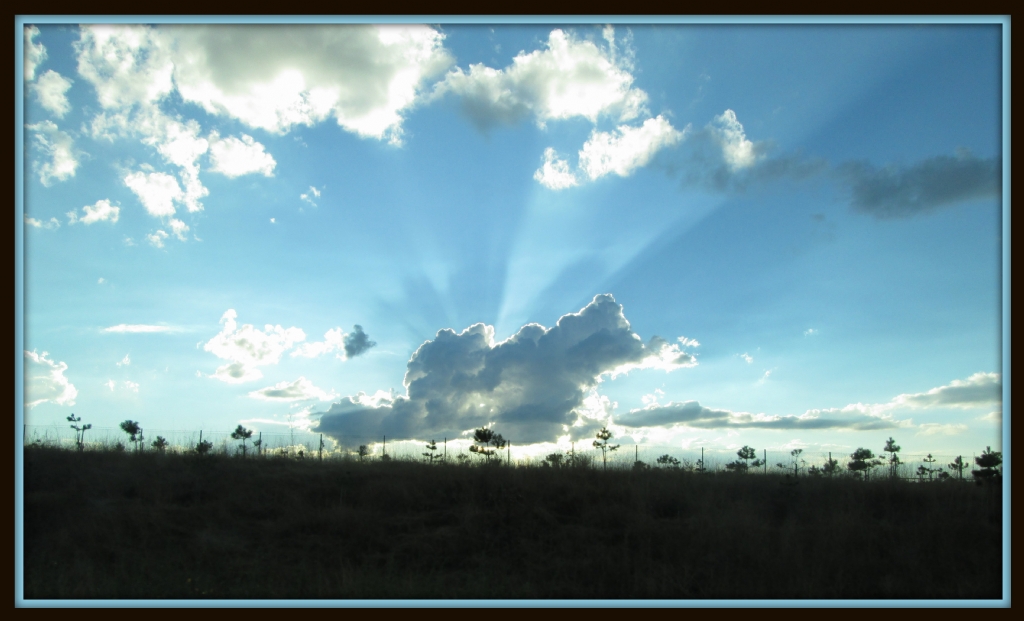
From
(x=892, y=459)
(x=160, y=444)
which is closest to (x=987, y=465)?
(x=892, y=459)

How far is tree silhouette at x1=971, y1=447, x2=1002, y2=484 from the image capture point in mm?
21562

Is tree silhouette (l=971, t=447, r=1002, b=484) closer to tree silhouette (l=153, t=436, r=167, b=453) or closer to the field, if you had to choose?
the field

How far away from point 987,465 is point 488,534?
59.3ft

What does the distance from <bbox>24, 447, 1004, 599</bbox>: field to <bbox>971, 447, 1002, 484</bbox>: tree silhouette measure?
58cm

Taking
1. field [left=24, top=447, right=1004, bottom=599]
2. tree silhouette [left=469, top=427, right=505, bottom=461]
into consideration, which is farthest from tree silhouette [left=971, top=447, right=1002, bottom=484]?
tree silhouette [left=469, top=427, right=505, bottom=461]

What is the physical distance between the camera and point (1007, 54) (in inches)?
411

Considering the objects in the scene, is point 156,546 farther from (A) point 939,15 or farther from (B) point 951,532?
(B) point 951,532

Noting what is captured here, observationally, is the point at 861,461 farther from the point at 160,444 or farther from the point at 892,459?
the point at 160,444

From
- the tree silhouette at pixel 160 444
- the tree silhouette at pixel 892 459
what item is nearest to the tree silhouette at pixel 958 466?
the tree silhouette at pixel 892 459

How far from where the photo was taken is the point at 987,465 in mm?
21891

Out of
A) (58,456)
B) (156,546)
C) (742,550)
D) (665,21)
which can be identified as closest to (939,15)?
(665,21)

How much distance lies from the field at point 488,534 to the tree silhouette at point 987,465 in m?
0.58
